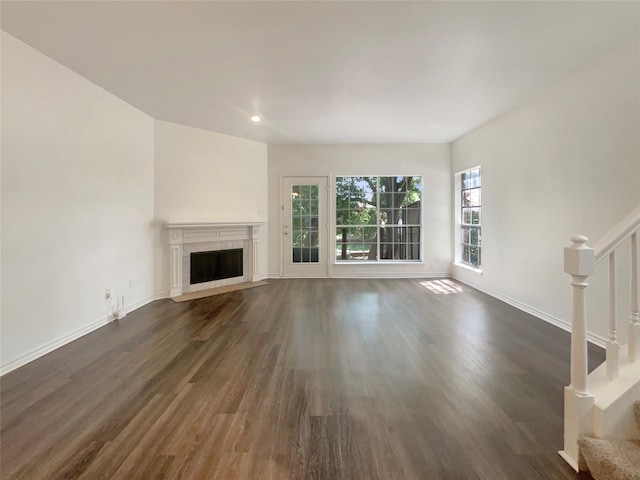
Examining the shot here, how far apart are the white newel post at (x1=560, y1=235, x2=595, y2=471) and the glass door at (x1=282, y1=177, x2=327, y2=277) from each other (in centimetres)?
475

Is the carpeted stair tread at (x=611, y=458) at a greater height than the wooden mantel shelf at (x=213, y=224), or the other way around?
the wooden mantel shelf at (x=213, y=224)

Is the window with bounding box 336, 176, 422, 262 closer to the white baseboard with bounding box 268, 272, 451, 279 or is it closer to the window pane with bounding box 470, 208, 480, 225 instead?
the white baseboard with bounding box 268, 272, 451, 279

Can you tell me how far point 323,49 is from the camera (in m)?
2.54

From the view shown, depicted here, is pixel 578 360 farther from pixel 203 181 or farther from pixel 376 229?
pixel 203 181

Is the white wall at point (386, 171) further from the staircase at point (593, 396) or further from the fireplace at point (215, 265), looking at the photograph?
the staircase at point (593, 396)

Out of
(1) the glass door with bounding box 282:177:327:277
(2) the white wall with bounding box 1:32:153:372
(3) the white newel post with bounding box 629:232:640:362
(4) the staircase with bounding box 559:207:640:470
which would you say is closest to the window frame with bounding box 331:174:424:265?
(1) the glass door with bounding box 282:177:327:277

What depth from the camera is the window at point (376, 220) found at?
20.0 ft

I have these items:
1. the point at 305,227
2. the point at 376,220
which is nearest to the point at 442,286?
the point at 376,220

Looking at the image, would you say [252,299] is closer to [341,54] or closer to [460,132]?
[341,54]

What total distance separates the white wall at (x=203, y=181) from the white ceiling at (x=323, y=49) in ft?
2.43

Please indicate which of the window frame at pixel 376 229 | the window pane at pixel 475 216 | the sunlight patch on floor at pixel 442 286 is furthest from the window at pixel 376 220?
the window pane at pixel 475 216

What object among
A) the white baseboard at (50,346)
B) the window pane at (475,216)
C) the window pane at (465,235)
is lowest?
the white baseboard at (50,346)

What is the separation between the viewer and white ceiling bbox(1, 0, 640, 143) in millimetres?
2088

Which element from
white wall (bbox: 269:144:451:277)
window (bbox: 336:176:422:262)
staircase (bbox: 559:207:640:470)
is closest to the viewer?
staircase (bbox: 559:207:640:470)
